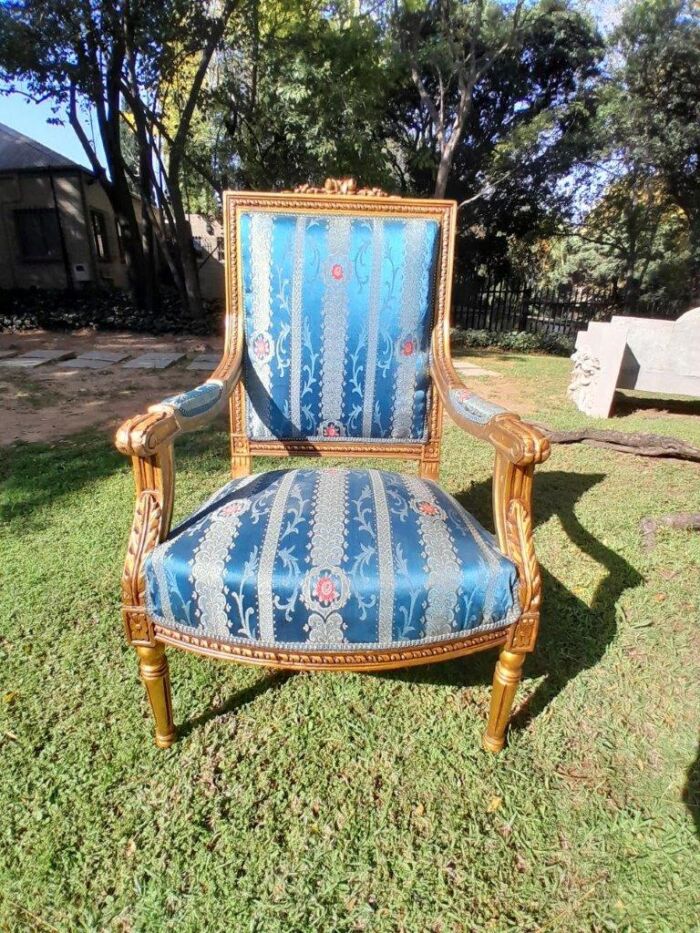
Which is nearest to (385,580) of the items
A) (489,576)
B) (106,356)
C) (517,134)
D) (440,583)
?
(440,583)

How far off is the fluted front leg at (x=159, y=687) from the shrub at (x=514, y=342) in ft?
30.6

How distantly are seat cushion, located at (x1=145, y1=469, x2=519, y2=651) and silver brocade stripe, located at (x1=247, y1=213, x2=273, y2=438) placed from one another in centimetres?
58

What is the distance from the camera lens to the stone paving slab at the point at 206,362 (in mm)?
6598

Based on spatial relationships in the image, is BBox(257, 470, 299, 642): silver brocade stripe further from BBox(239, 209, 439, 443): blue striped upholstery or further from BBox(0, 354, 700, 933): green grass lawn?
BBox(239, 209, 439, 443): blue striped upholstery

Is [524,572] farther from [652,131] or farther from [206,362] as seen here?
Result: [652,131]

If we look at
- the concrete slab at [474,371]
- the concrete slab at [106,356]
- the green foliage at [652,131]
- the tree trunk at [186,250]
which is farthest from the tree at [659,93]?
the concrete slab at [106,356]

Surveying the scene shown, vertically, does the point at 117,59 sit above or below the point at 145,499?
above

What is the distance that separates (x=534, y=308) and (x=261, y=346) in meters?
11.4

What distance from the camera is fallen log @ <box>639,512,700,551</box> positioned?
7.74 feet

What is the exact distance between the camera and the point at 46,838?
1122 millimetres

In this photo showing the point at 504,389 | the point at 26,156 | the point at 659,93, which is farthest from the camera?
the point at 26,156

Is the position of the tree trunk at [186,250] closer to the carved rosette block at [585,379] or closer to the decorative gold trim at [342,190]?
the carved rosette block at [585,379]

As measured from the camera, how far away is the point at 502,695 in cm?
124

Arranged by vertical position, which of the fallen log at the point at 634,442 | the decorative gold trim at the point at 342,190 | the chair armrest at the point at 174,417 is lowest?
the fallen log at the point at 634,442
